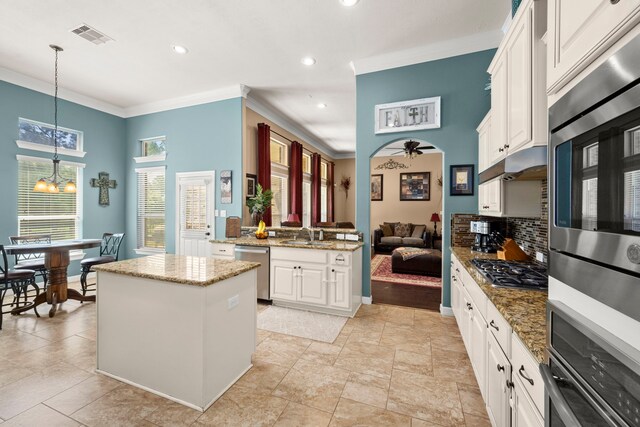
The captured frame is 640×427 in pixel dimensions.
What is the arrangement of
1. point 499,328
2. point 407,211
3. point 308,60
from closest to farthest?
point 499,328, point 308,60, point 407,211

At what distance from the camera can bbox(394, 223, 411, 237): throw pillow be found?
8.10 meters

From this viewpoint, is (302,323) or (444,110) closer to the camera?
(302,323)

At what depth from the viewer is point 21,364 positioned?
2.37 meters

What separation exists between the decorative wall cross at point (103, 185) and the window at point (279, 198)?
3.34 meters

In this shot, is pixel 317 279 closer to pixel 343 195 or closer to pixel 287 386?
pixel 287 386

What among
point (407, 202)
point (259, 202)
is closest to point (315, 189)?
point (407, 202)

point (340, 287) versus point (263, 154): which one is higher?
point (263, 154)

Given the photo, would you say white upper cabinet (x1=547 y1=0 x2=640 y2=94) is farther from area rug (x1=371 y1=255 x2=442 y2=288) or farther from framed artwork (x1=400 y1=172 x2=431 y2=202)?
framed artwork (x1=400 y1=172 x2=431 y2=202)

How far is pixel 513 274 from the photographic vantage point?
1917mm

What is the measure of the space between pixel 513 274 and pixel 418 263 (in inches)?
139

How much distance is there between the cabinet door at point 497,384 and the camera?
1.34m

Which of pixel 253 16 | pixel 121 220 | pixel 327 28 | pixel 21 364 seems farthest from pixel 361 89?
pixel 121 220

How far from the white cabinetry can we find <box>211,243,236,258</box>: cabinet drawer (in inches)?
28.3

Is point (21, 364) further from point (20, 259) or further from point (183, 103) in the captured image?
point (183, 103)
